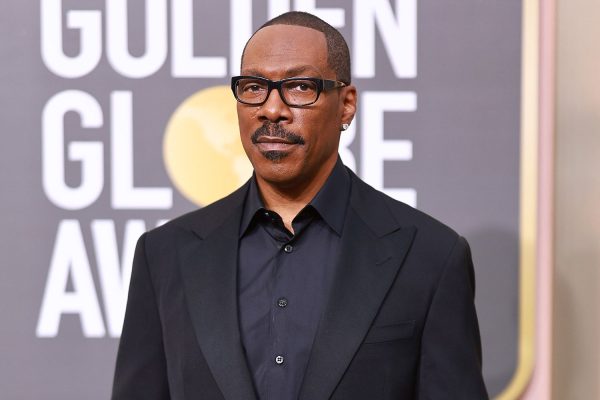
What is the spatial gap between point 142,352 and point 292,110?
39 centimetres

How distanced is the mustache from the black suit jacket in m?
0.13

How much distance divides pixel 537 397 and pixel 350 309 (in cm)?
90

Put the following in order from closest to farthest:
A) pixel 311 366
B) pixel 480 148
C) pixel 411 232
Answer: pixel 311 366
pixel 411 232
pixel 480 148

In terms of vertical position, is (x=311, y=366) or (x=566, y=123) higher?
(x=566, y=123)

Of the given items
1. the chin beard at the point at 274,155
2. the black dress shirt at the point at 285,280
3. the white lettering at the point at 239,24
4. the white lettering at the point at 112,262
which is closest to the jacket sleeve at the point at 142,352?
the black dress shirt at the point at 285,280

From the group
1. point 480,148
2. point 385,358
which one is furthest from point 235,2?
point 385,358

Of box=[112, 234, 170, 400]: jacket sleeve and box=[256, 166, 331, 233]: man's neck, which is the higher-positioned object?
box=[256, 166, 331, 233]: man's neck

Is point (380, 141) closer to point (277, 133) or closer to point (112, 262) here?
point (112, 262)

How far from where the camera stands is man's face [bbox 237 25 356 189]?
1199 millimetres

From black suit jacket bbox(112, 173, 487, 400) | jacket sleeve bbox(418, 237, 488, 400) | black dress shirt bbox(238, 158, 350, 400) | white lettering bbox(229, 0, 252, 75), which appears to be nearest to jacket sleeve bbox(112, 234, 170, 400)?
black suit jacket bbox(112, 173, 487, 400)

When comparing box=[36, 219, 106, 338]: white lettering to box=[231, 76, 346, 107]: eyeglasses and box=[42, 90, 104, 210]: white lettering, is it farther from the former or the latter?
box=[231, 76, 346, 107]: eyeglasses

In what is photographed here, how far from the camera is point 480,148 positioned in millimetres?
1924

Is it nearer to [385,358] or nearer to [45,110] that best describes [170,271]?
[385,358]

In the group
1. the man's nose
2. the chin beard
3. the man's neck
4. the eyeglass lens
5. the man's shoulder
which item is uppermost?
the eyeglass lens
